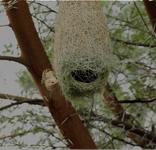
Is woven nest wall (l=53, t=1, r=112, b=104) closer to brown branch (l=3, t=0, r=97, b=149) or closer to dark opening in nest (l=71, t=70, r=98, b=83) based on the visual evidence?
dark opening in nest (l=71, t=70, r=98, b=83)

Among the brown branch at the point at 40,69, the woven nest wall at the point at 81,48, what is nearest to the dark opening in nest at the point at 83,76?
the woven nest wall at the point at 81,48

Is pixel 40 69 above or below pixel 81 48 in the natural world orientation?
below

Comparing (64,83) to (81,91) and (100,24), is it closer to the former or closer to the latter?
(81,91)

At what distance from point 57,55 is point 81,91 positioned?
0.73ft

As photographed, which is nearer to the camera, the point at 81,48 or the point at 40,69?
the point at 81,48

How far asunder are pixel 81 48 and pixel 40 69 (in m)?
0.59

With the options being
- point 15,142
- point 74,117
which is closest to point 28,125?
point 15,142

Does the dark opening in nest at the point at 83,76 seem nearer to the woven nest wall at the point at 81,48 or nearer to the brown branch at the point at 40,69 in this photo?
the woven nest wall at the point at 81,48

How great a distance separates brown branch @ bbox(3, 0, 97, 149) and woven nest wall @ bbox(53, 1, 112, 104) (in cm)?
44

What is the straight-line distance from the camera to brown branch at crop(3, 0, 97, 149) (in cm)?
157

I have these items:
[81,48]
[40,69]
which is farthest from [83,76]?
[40,69]

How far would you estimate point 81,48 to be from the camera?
3.49 feet

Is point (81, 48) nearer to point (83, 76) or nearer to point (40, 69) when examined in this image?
point (83, 76)

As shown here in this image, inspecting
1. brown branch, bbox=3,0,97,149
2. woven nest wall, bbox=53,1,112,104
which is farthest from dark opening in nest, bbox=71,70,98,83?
brown branch, bbox=3,0,97,149
